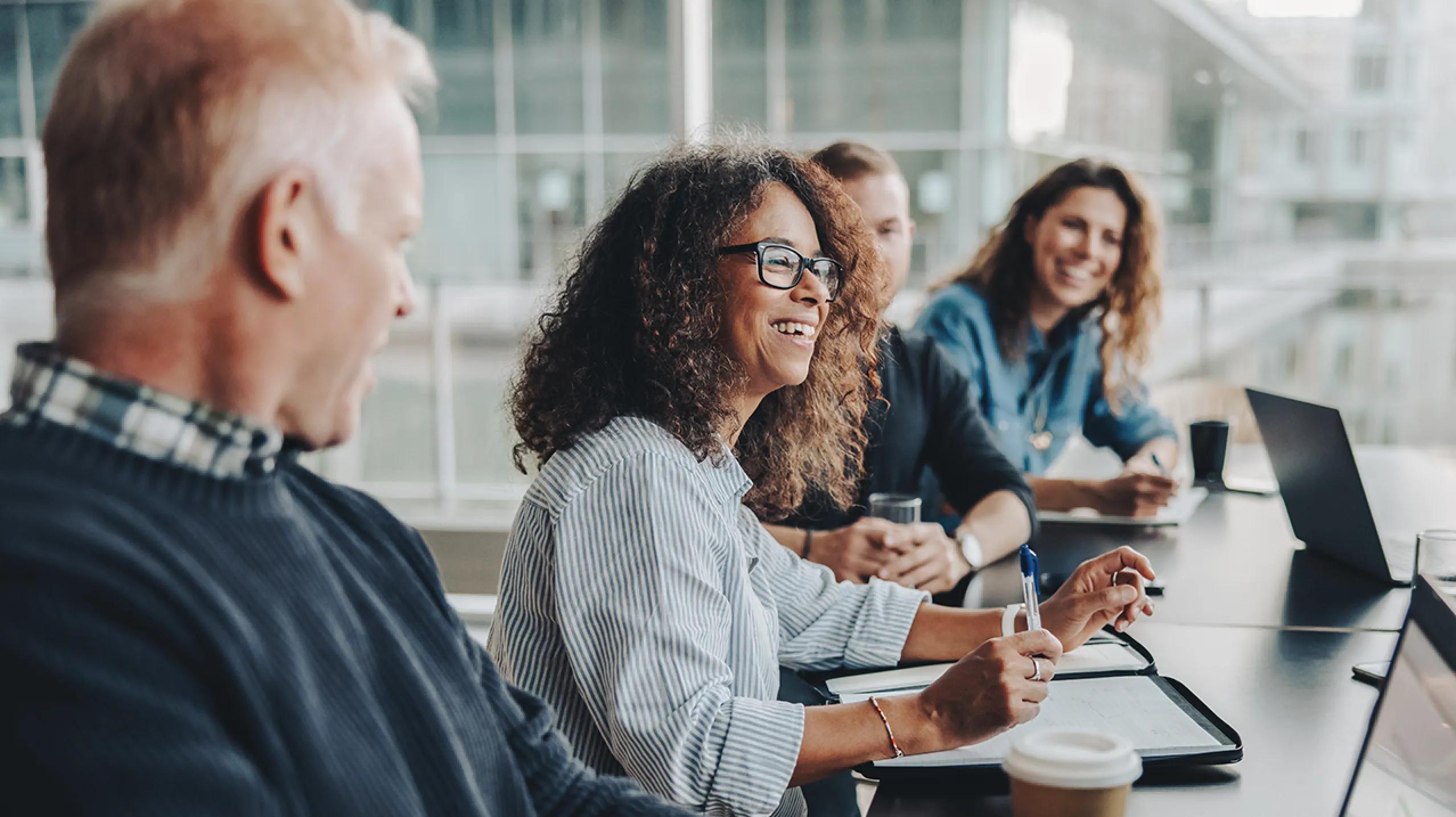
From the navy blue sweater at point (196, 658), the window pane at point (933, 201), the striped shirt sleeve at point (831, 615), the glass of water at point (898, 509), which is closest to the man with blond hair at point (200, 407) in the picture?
the navy blue sweater at point (196, 658)

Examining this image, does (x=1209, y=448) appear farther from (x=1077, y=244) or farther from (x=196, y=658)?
(x=196, y=658)

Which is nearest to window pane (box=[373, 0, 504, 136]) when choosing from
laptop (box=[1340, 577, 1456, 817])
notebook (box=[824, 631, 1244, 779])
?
notebook (box=[824, 631, 1244, 779])

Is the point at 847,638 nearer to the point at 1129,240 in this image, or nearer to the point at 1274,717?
the point at 1274,717

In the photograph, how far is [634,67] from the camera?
409 cm

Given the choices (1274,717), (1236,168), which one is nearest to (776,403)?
(1274,717)

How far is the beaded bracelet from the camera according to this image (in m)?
1.18

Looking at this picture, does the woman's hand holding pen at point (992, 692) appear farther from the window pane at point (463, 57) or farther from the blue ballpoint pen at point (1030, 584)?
the window pane at point (463, 57)

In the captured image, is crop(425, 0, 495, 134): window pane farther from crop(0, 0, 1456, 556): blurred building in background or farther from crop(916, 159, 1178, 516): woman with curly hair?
crop(916, 159, 1178, 516): woman with curly hair

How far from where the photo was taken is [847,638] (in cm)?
156

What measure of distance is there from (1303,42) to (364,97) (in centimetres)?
443

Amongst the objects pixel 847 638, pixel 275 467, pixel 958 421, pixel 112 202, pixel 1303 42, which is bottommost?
pixel 847 638

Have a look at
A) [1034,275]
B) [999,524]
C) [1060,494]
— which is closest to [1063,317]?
[1034,275]

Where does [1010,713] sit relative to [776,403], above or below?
below

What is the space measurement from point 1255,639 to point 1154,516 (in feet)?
2.51
